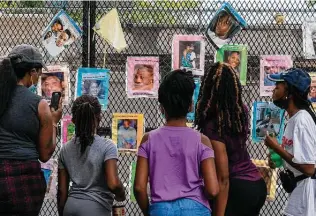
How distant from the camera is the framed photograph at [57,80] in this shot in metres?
4.76

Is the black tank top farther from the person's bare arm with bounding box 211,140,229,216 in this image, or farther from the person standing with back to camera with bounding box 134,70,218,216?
the person's bare arm with bounding box 211,140,229,216

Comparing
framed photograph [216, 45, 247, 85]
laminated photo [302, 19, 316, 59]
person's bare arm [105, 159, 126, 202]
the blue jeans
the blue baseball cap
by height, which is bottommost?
the blue jeans

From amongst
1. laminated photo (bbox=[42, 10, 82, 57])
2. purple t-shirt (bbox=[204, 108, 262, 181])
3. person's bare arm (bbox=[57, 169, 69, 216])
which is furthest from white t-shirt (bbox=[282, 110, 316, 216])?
laminated photo (bbox=[42, 10, 82, 57])

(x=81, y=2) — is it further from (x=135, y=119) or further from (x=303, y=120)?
(x=303, y=120)

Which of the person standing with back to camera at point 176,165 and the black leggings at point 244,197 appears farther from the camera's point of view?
the black leggings at point 244,197

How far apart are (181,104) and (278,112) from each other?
156 cm

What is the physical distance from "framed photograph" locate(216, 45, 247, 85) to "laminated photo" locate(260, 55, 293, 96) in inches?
5.8

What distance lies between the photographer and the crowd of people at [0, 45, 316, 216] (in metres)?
3.29

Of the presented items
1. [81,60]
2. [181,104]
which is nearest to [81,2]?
[81,60]

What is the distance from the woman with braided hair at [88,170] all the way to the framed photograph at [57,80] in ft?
2.90

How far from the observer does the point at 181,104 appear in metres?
3.35

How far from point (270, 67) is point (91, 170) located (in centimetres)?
179

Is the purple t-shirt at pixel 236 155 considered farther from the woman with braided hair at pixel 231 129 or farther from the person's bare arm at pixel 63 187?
the person's bare arm at pixel 63 187

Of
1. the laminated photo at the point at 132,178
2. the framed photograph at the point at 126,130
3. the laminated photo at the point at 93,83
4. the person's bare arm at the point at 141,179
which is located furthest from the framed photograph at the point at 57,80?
the person's bare arm at the point at 141,179
